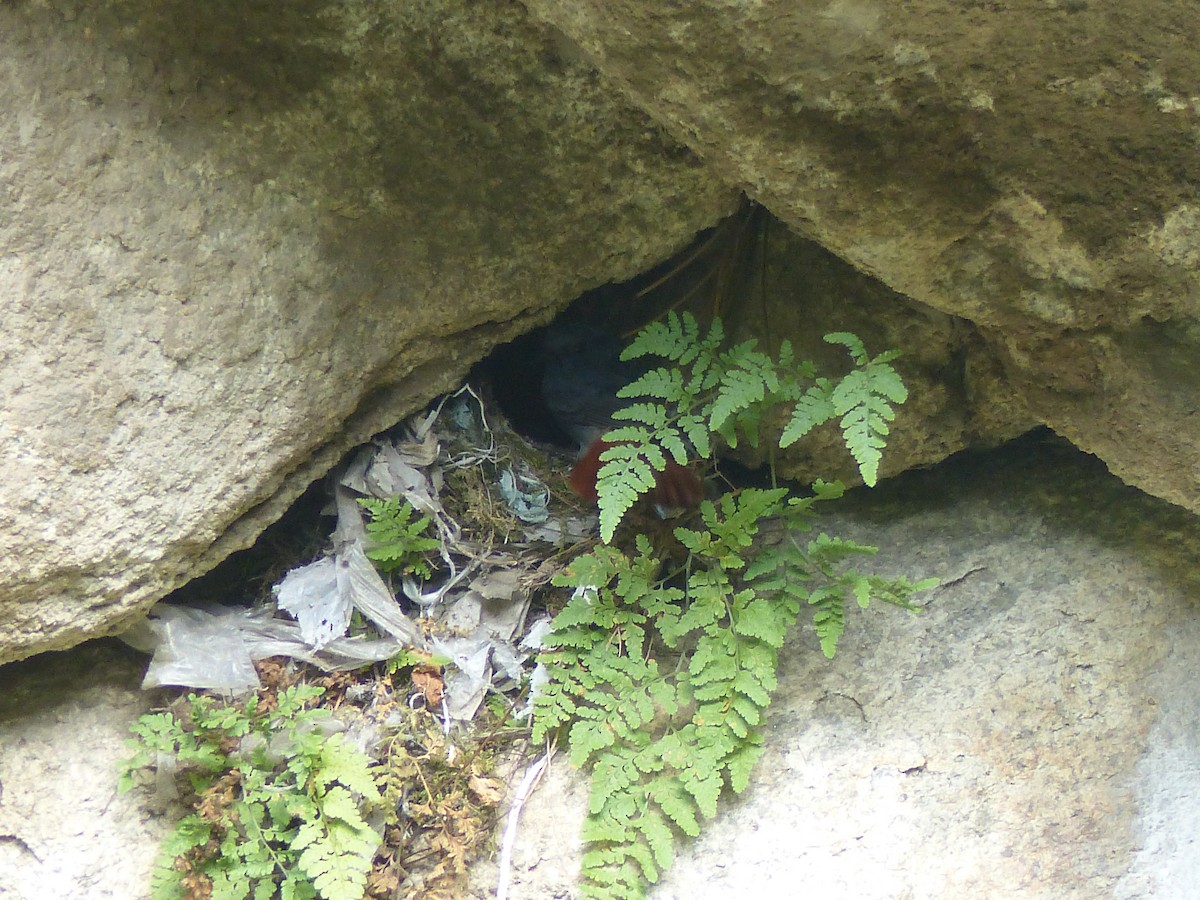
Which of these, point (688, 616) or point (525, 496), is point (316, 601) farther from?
point (688, 616)

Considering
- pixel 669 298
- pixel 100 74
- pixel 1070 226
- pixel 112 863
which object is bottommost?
pixel 112 863

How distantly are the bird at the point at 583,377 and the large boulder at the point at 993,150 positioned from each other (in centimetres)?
99

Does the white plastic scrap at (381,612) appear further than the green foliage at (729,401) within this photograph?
Yes

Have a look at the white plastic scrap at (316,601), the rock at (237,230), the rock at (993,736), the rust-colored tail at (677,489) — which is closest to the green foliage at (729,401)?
the rust-colored tail at (677,489)

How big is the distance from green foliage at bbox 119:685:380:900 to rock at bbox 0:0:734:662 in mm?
311

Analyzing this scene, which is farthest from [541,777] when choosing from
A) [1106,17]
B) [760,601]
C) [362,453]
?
[1106,17]

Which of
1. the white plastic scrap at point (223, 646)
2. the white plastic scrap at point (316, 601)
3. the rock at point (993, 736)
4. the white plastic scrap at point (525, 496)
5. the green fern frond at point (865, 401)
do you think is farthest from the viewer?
the white plastic scrap at point (525, 496)

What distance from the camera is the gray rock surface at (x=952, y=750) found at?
1716mm

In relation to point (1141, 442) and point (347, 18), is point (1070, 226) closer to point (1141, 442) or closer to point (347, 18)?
point (1141, 442)

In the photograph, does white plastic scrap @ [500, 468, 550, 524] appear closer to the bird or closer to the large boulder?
the bird

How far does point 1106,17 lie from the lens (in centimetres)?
118

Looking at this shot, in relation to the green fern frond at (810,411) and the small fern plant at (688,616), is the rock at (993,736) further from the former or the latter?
the green fern frond at (810,411)

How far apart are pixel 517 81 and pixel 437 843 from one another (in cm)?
158

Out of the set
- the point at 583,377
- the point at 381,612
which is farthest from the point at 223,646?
the point at 583,377
